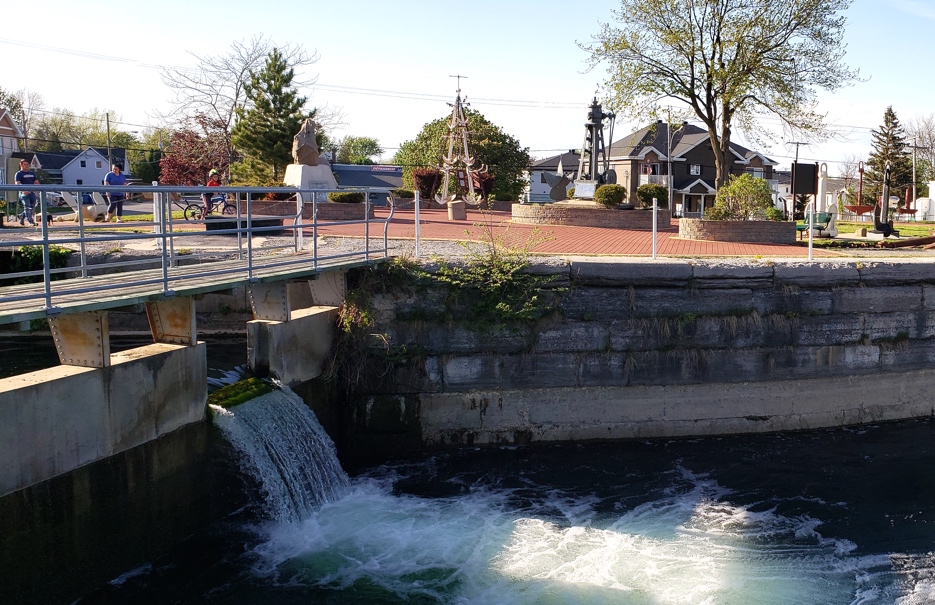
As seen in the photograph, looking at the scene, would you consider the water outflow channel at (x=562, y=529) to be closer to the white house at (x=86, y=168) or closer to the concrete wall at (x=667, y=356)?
the concrete wall at (x=667, y=356)

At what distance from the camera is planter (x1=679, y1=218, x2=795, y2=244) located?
18641 mm

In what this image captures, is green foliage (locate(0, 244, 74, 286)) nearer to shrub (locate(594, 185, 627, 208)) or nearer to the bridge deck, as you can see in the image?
the bridge deck

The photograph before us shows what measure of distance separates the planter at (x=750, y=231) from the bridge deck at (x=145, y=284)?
9.88m

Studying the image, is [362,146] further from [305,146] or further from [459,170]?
[305,146]

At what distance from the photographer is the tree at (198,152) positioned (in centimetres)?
3653

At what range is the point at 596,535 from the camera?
9227 millimetres

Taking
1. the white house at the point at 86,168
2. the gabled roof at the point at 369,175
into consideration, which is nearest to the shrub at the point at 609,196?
the gabled roof at the point at 369,175

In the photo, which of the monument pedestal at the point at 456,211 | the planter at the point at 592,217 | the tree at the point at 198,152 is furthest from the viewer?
the tree at the point at 198,152

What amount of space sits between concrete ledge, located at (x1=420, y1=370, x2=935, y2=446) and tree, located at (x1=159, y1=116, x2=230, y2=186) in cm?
2732

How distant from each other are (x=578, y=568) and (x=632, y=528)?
1.27 m

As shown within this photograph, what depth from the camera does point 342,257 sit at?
1157cm

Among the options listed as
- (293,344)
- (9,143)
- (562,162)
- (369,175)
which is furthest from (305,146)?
(562,162)

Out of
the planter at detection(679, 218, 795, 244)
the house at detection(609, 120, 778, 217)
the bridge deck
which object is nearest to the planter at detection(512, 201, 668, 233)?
the planter at detection(679, 218, 795, 244)

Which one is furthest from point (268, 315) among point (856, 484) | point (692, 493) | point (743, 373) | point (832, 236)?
point (832, 236)
